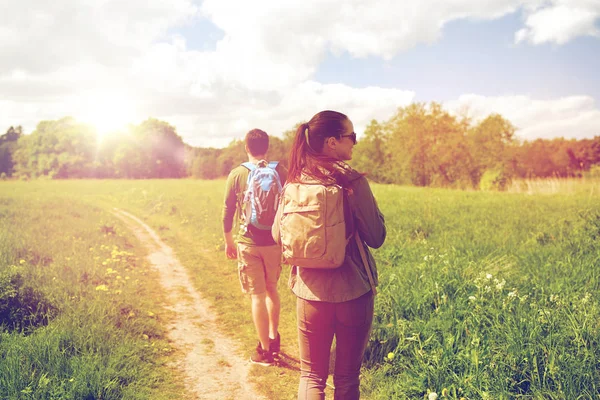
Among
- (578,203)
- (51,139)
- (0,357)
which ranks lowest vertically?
(0,357)

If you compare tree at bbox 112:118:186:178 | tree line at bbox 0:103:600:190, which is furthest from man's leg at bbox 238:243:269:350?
tree at bbox 112:118:186:178

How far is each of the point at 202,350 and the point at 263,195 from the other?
223cm

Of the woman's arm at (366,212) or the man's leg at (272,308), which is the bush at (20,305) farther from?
the woman's arm at (366,212)

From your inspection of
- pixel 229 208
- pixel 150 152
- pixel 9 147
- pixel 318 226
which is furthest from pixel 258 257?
pixel 9 147

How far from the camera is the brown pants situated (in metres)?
2.33

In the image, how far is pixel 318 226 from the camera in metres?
2.23

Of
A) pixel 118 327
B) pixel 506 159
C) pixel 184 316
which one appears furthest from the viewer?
pixel 506 159

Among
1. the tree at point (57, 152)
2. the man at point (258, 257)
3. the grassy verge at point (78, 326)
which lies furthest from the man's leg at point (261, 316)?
the tree at point (57, 152)

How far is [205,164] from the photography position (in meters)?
63.5

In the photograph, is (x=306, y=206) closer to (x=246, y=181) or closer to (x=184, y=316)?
(x=246, y=181)

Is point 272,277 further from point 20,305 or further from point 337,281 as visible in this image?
point 20,305

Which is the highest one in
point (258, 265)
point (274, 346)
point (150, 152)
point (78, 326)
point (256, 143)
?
point (150, 152)

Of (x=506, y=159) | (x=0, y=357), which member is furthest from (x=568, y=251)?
(x=506, y=159)

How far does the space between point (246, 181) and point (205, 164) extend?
201ft
